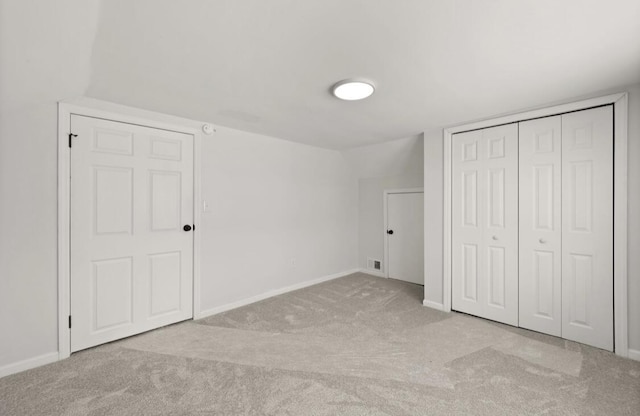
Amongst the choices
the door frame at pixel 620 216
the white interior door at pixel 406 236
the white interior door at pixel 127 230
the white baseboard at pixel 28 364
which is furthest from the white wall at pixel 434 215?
the white baseboard at pixel 28 364

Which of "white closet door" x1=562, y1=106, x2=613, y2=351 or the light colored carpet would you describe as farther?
"white closet door" x1=562, y1=106, x2=613, y2=351

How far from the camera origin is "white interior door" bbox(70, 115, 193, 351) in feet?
7.79

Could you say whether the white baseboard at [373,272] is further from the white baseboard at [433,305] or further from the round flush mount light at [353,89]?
the round flush mount light at [353,89]

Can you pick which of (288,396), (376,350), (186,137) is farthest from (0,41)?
(376,350)

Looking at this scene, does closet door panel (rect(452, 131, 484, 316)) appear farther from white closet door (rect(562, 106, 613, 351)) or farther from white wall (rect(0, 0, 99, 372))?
white wall (rect(0, 0, 99, 372))

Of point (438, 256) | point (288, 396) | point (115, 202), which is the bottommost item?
point (288, 396)

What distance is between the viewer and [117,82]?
6.77 ft

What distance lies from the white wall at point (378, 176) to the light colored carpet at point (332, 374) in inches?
81.5

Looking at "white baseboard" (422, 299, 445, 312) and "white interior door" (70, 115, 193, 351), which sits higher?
"white interior door" (70, 115, 193, 351)

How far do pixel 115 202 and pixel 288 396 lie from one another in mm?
2151

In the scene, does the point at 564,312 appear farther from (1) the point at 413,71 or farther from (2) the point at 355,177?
(2) the point at 355,177

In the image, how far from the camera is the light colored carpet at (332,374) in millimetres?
1738

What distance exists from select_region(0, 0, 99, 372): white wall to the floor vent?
13.1ft

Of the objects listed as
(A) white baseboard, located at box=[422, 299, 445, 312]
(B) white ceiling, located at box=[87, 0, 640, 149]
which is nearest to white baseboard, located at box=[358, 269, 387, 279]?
(A) white baseboard, located at box=[422, 299, 445, 312]
